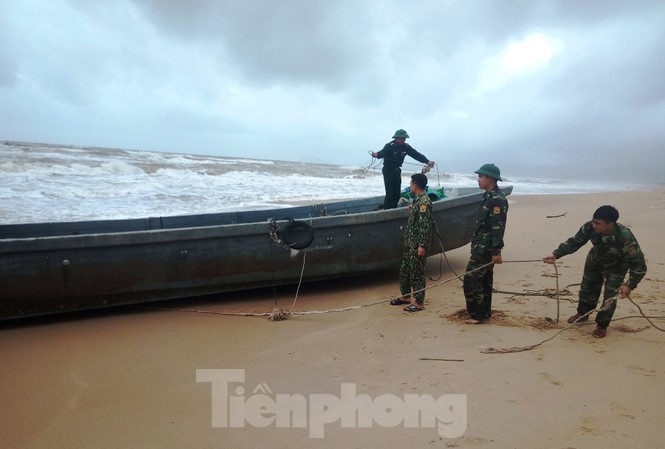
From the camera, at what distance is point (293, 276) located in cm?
501

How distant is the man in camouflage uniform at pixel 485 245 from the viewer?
4000 millimetres

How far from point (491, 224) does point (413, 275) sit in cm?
102

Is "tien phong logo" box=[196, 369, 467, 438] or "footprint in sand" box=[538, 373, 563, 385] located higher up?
"footprint in sand" box=[538, 373, 563, 385]

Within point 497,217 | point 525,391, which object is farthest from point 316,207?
point 525,391

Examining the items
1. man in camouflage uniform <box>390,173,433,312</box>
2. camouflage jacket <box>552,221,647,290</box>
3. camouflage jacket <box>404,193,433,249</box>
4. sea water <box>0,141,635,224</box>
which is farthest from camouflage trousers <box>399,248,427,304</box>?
sea water <box>0,141,635,224</box>

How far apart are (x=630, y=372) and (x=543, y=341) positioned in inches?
25.3

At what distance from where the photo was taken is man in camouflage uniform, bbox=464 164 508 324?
400 cm

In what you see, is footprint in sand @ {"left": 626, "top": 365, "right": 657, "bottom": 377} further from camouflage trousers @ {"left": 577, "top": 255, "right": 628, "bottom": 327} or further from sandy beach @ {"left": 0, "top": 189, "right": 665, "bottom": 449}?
camouflage trousers @ {"left": 577, "top": 255, "right": 628, "bottom": 327}

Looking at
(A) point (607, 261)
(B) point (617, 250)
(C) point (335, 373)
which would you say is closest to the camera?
(C) point (335, 373)

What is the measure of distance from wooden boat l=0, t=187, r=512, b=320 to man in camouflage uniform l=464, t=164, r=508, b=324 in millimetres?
1367

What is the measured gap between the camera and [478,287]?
4074 millimetres

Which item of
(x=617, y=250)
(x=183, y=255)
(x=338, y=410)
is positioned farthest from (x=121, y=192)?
(x=617, y=250)

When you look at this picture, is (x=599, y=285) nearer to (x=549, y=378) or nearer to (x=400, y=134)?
(x=549, y=378)

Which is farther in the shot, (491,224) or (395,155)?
(395,155)
